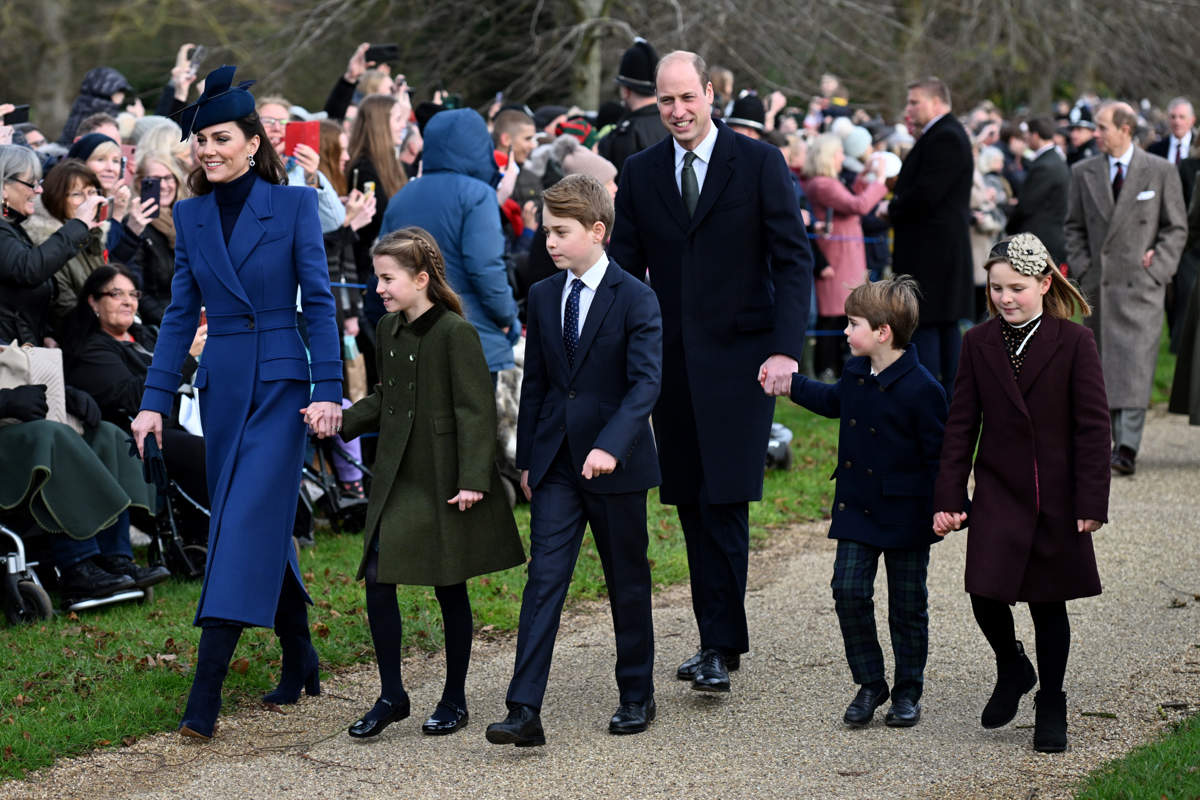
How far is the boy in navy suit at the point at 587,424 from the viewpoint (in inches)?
204

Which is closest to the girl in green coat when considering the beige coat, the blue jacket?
the blue jacket

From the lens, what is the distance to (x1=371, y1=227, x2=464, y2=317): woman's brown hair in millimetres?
5328

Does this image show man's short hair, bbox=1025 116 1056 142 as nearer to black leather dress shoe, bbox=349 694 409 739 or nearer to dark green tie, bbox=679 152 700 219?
dark green tie, bbox=679 152 700 219

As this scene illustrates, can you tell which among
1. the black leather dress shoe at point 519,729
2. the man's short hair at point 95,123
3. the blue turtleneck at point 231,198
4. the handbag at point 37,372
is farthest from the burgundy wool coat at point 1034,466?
the man's short hair at point 95,123

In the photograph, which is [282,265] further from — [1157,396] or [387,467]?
[1157,396]

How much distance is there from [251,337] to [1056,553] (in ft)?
9.18

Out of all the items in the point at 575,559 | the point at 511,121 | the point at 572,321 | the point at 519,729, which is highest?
the point at 511,121

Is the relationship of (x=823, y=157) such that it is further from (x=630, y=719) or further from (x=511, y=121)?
(x=630, y=719)

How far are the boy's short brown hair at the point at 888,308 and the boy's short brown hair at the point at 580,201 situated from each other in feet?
2.96

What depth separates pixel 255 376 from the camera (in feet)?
17.7

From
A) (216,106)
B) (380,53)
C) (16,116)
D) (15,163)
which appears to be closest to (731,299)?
(216,106)

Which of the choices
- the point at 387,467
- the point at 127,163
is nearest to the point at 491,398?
the point at 387,467

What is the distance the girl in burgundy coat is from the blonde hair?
859cm

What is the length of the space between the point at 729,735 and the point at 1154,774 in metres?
1.36
